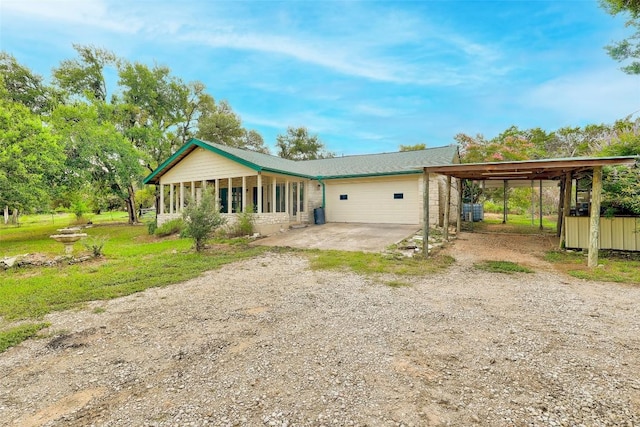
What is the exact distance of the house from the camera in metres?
12.8

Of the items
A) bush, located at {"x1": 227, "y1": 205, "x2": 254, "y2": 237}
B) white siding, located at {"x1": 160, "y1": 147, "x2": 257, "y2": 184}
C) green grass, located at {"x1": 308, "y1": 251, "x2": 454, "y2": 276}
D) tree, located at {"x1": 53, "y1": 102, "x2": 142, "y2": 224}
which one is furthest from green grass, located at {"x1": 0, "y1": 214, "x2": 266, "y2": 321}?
tree, located at {"x1": 53, "y1": 102, "x2": 142, "y2": 224}

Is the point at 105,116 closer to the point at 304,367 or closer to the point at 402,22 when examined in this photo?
the point at 402,22

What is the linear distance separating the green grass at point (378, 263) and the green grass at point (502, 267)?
721 millimetres

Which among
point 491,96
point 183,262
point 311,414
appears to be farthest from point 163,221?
point 491,96

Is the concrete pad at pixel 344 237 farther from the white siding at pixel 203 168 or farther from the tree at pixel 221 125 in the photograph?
the tree at pixel 221 125

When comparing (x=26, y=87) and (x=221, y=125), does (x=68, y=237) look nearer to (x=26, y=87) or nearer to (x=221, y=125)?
(x=26, y=87)

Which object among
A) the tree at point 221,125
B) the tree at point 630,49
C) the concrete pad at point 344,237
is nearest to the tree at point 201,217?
the concrete pad at point 344,237

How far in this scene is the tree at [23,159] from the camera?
1080 centimetres

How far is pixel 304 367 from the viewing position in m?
2.69

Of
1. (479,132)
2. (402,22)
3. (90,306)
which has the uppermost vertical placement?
(402,22)

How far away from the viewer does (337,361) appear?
9.14 feet

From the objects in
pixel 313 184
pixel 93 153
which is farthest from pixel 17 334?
pixel 93 153

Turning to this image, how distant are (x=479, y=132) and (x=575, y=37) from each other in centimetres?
881

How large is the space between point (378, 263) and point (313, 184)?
9.26 m
